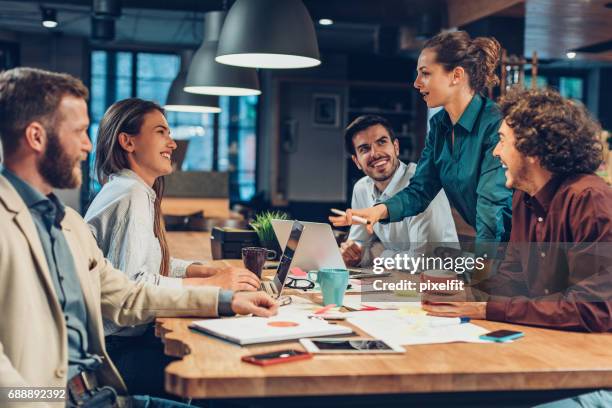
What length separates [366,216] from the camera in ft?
10.1

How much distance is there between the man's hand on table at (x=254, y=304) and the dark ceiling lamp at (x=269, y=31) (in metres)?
1.35

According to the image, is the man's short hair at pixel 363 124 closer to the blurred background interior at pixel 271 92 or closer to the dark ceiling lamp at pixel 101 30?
the dark ceiling lamp at pixel 101 30

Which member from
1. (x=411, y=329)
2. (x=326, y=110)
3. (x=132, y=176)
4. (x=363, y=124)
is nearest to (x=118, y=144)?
(x=132, y=176)

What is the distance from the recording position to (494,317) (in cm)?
208

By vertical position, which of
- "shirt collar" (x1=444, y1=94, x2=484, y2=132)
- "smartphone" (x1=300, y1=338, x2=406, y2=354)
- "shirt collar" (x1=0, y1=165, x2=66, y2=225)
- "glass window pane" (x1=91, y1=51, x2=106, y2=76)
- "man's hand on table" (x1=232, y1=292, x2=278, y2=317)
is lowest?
"smartphone" (x1=300, y1=338, x2=406, y2=354)

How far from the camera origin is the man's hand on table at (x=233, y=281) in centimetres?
232

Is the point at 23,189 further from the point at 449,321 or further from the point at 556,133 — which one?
the point at 556,133

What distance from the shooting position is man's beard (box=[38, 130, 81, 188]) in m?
1.78

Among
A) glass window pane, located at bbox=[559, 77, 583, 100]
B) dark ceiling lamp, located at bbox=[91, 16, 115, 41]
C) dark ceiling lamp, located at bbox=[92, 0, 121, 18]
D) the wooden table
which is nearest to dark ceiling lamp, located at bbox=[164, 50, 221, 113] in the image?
dark ceiling lamp, located at bbox=[92, 0, 121, 18]

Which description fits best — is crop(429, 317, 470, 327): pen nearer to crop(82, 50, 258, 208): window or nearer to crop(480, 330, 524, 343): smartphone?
crop(480, 330, 524, 343): smartphone

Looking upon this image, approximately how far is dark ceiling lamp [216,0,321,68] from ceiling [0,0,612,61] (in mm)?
3747

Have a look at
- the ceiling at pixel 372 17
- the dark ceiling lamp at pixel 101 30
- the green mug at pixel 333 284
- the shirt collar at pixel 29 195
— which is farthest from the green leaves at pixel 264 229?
A: the dark ceiling lamp at pixel 101 30

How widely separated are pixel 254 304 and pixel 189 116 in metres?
11.7

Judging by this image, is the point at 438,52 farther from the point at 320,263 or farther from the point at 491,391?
the point at 491,391
